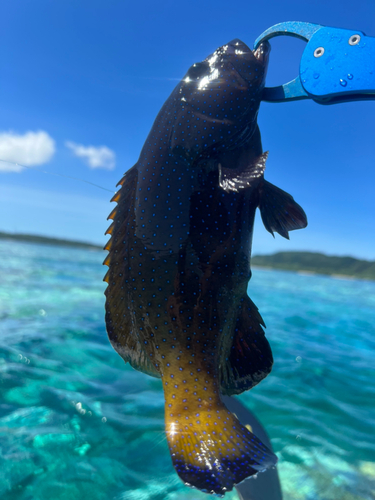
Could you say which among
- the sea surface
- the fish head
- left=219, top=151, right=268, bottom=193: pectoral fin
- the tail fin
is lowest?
the sea surface

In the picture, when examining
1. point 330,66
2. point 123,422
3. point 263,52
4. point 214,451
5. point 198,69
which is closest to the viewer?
point 214,451

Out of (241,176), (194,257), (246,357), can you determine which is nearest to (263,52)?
(241,176)

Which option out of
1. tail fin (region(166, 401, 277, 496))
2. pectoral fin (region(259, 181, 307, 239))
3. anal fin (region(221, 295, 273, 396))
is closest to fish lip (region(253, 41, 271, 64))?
pectoral fin (region(259, 181, 307, 239))

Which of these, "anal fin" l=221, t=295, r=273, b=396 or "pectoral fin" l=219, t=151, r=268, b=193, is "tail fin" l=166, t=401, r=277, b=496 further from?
"pectoral fin" l=219, t=151, r=268, b=193

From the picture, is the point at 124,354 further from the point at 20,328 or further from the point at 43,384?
the point at 20,328

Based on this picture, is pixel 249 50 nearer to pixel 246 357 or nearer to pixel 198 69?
pixel 198 69

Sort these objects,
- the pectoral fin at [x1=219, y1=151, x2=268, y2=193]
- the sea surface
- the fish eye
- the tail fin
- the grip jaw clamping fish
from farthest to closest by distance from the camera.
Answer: the sea surface → the fish eye → the grip jaw clamping fish → the pectoral fin at [x1=219, y1=151, x2=268, y2=193] → the tail fin
